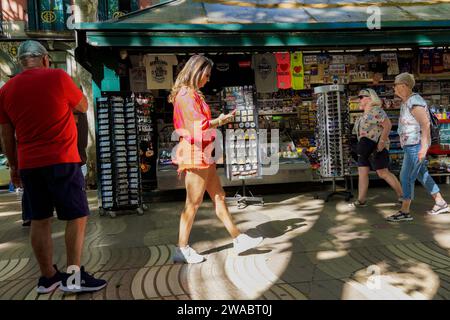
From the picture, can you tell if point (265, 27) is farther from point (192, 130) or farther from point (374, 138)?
point (192, 130)

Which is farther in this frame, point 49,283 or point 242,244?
point 242,244

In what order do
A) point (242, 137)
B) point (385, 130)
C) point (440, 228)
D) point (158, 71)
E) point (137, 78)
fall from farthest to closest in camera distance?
point (137, 78) → point (158, 71) → point (242, 137) → point (385, 130) → point (440, 228)

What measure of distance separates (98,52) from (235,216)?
349 cm

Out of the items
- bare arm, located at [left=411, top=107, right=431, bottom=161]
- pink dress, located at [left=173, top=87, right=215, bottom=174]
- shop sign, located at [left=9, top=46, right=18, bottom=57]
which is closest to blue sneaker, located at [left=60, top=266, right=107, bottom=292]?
pink dress, located at [left=173, top=87, right=215, bottom=174]

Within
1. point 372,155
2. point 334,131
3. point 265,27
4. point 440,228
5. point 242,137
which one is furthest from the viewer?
point 334,131

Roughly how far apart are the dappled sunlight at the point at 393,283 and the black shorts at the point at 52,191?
213 centimetres

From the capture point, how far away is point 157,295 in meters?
3.31

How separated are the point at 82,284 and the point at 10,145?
1222mm

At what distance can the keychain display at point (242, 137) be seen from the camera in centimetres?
698

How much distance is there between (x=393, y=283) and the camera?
3.41 metres

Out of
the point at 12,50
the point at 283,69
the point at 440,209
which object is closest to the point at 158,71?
the point at 283,69

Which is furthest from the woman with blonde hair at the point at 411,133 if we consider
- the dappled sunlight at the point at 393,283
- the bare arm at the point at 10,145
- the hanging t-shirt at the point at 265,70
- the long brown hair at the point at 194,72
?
the bare arm at the point at 10,145

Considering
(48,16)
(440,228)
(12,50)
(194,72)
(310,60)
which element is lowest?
(440,228)
